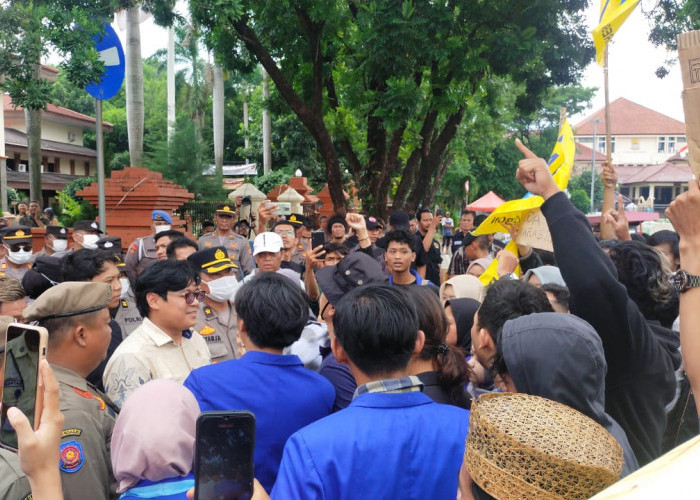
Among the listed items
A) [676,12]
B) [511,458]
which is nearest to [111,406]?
[511,458]

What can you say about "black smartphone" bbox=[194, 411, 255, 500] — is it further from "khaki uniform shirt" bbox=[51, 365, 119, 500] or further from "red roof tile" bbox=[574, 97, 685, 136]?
"red roof tile" bbox=[574, 97, 685, 136]

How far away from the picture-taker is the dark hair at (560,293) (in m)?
3.44

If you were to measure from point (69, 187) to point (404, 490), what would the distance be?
2819cm

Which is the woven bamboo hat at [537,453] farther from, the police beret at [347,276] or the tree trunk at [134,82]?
the tree trunk at [134,82]

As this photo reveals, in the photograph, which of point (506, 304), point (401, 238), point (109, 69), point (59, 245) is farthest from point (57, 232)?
point (506, 304)

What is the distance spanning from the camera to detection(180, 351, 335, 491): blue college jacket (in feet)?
8.38

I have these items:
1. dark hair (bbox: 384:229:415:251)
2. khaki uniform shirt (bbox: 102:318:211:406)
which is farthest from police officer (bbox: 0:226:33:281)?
khaki uniform shirt (bbox: 102:318:211:406)

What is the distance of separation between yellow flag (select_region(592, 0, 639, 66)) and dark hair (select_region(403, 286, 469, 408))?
3.05 metres

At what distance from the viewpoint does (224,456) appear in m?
1.60

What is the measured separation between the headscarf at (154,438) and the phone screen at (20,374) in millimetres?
280

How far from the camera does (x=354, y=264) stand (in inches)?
181

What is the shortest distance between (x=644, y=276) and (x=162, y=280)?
2418 mm

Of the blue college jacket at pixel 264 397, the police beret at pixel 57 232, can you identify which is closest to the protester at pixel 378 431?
the blue college jacket at pixel 264 397

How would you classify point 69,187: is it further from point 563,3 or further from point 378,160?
point 563,3
